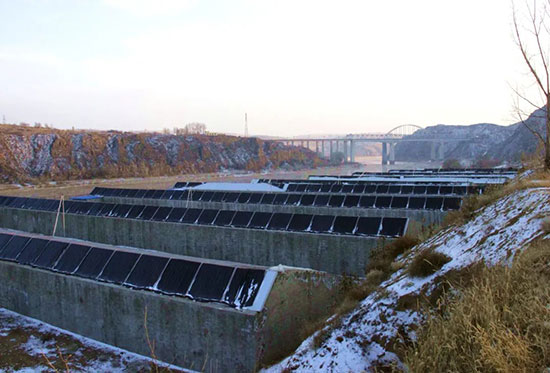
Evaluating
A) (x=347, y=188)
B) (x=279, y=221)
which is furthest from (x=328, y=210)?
(x=347, y=188)

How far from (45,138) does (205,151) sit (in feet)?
128

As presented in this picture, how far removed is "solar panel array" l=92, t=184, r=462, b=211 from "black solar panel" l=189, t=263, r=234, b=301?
14483 millimetres

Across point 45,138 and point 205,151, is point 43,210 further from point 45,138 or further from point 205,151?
point 205,151

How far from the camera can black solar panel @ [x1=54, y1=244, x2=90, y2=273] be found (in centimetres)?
1401

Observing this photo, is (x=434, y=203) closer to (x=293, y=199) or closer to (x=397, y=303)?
(x=293, y=199)

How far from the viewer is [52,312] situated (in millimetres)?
13430

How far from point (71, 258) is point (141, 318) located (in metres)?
4.48

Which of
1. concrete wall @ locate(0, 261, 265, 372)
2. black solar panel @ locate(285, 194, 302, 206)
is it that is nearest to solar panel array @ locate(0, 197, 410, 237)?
black solar panel @ locate(285, 194, 302, 206)

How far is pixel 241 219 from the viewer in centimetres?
2130

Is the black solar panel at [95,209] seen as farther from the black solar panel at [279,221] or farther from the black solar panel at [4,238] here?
the black solar panel at [279,221]

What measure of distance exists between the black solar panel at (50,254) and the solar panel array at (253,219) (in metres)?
7.73

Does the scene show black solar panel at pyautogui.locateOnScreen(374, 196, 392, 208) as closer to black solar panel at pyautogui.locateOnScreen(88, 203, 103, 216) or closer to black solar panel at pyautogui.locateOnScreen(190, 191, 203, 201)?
black solar panel at pyautogui.locateOnScreen(190, 191, 203, 201)

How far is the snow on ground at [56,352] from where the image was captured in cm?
1059

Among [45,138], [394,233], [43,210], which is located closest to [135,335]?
[394,233]
